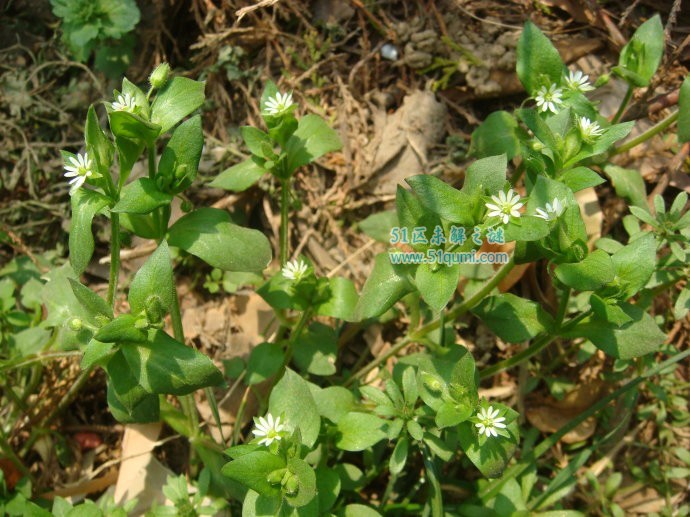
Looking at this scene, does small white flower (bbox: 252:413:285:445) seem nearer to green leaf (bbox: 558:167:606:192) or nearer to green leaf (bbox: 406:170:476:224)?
green leaf (bbox: 406:170:476:224)

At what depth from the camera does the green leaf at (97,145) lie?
2.31 m

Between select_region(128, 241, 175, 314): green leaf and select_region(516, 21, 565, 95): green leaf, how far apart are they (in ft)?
6.00

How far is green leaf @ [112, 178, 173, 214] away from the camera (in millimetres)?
2303

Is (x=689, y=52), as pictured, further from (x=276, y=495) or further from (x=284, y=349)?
(x=276, y=495)

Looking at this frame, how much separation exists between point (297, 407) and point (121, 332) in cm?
74

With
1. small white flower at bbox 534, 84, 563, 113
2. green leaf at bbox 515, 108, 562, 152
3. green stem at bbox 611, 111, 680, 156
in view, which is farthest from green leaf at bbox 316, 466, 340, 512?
green stem at bbox 611, 111, 680, 156

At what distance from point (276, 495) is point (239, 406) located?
1210 mm

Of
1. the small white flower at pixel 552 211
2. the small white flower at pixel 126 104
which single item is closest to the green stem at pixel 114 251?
the small white flower at pixel 126 104

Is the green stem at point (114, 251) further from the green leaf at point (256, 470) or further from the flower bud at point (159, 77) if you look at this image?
the green leaf at point (256, 470)

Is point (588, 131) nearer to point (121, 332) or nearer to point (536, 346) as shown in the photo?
point (536, 346)

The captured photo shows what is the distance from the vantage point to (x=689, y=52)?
3605 mm

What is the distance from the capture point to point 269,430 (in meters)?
2.36

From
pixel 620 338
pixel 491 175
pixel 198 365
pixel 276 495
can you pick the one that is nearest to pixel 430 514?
pixel 276 495

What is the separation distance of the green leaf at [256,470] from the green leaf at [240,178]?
1251mm
